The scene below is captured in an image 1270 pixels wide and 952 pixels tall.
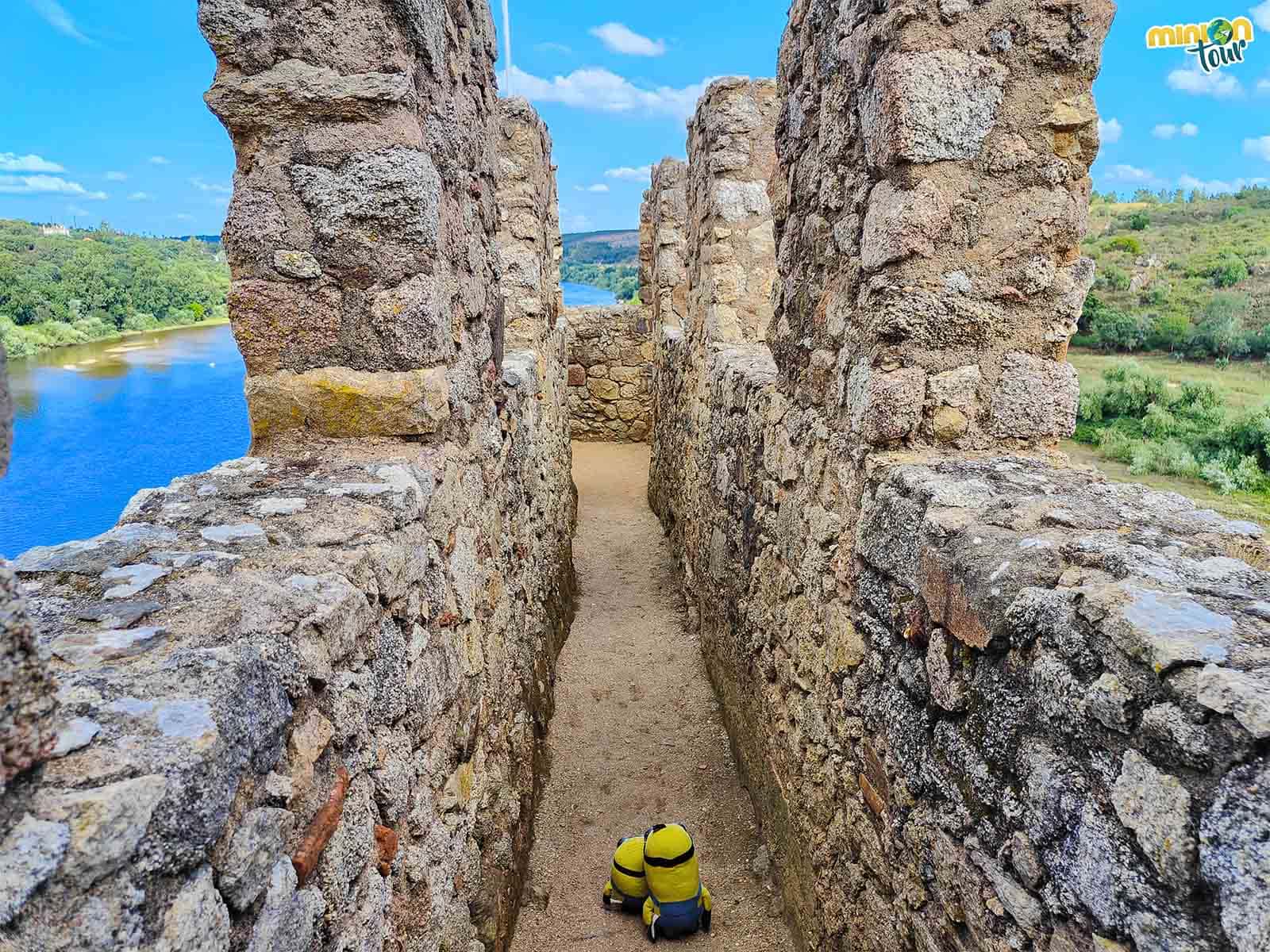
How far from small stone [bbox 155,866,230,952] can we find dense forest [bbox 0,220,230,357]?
5.19ft

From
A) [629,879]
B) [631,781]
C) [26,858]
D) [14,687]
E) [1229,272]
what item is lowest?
[631,781]

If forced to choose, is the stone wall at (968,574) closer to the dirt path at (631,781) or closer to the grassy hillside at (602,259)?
the dirt path at (631,781)

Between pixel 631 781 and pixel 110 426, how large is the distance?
12.1ft

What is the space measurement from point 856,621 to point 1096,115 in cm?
145

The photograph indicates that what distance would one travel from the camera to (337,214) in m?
1.82

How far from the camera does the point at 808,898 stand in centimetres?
226

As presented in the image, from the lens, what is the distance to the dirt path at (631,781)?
2473mm

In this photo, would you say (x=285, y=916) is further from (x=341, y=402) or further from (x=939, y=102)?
(x=939, y=102)

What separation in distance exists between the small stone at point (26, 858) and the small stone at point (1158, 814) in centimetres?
122

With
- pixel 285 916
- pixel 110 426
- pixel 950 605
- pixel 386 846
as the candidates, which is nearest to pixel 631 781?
pixel 386 846

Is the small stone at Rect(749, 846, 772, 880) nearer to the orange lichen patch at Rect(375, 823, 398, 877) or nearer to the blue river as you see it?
the orange lichen patch at Rect(375, 823, 398, 877)

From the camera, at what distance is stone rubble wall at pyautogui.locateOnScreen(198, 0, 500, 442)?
5.75 feet

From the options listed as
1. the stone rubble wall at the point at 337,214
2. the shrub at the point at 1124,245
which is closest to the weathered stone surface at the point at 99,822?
the stone rubble wall at the point at 337,214

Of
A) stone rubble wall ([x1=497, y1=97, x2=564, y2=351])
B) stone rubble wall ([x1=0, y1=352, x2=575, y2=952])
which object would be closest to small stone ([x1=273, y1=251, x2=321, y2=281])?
stone rubble wall ([x1=0, y1=352, x2=575, y2=952])
